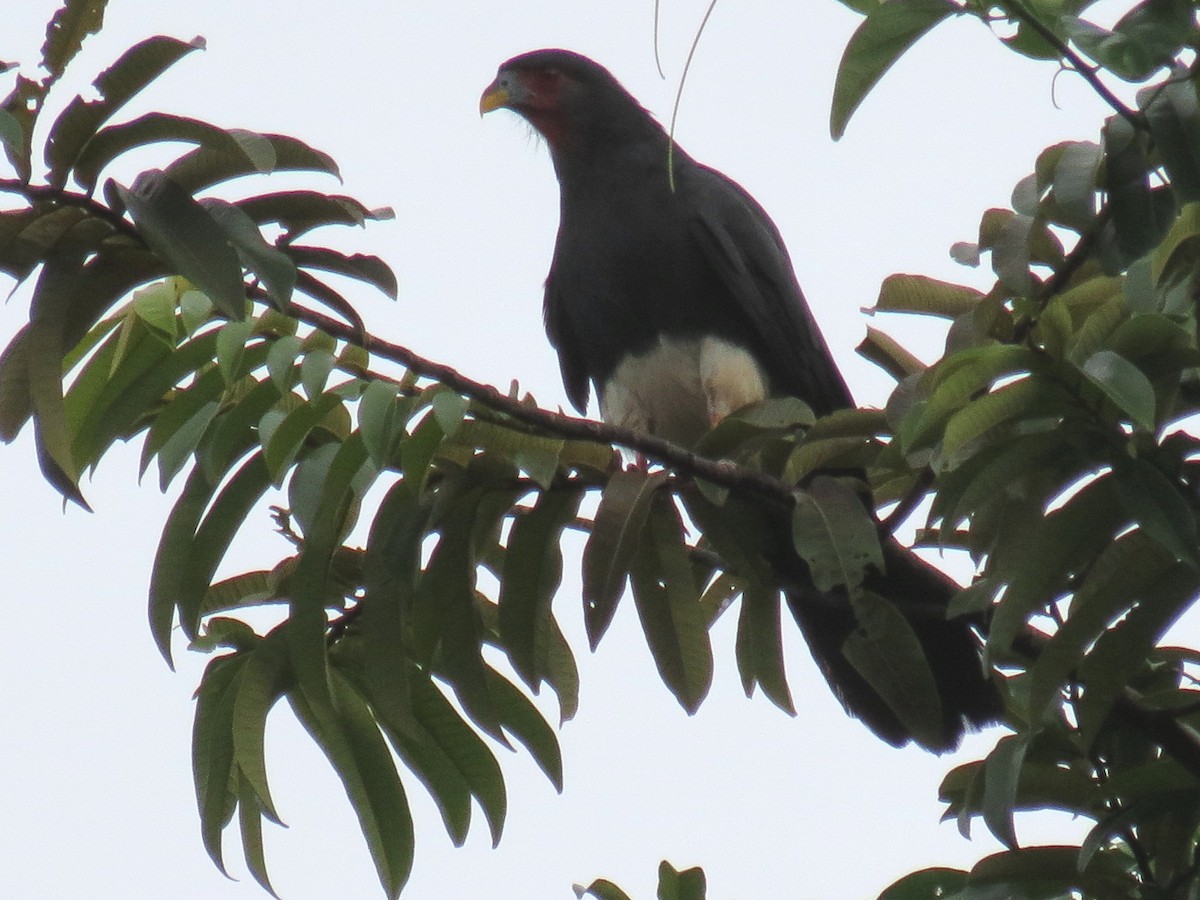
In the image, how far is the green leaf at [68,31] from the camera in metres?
1.50

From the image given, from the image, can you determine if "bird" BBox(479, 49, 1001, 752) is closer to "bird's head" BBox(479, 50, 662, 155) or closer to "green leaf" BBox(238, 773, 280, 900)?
"bird's head" BBox(479, 50, 662, 155)

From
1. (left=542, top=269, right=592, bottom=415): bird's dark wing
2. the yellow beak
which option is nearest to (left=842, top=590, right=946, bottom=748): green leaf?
(left=542, top=269, right=592, bottom=415): bird's dark wing

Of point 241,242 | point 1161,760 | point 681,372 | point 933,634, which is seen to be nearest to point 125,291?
point 241,242

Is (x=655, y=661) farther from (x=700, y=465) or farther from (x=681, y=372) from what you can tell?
(x=681, y=372)

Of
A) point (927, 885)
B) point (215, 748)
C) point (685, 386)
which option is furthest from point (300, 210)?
point (685, 386)

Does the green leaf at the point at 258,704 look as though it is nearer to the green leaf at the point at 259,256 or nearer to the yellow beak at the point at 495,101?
the green leaf at the point at 259,256

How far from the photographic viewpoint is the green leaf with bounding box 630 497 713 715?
88.0 inches

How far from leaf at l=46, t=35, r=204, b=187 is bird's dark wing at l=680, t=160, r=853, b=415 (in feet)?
8.49

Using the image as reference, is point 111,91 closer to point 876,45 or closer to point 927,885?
point 876,45

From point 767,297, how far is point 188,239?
2.69m

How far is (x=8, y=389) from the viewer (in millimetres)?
1704

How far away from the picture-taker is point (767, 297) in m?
4.08

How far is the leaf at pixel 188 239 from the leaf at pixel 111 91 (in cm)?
7

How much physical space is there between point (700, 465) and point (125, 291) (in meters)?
0.80
